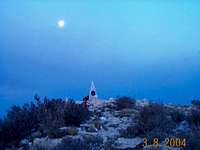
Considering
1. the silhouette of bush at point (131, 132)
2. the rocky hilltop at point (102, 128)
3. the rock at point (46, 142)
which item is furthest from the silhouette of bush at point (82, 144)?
the silhouette of bush at point (131, 132)

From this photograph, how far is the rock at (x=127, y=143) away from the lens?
1434 cm

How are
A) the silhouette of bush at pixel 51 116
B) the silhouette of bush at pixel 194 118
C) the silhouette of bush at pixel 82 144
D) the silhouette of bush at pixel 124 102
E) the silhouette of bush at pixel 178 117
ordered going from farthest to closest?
the silhouette of bush at pixel 124 102 → the silhouette of bush at pixel 178 117 → the silhouette of bush at pixel 194 118 → the silhouette of bush at pixel 51 116 → the silhouette of bush at pixel 82 144

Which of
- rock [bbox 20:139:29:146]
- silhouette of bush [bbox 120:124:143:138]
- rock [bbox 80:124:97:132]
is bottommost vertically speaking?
rock [bbox 20:139:29:146]

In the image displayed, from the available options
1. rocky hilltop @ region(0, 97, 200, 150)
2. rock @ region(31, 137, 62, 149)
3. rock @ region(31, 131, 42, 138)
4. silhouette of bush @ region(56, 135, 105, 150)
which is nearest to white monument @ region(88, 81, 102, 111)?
rocky hilltop @ region(0, 97, 200, 150)

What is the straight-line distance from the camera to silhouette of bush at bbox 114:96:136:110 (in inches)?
934

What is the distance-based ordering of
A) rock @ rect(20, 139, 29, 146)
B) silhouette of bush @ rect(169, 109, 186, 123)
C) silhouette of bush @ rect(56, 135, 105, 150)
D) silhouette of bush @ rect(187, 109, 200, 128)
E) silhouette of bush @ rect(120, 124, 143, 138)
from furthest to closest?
silhouette of bush @ rect(169, 109, 186, 123) → silhouette of bush @ rect(187, 109, 200, 128) → rock @ rect(20, 139, 29, 146) → silhouette of bush @ rect(120, 124, 143, 138) → silhouette of bush @ rect(56, 135, 105, 150)

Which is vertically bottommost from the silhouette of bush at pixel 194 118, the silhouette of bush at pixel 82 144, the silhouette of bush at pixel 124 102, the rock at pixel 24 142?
the silhouette of bush at pixel 82 144

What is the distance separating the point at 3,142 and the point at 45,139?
92.5 inches

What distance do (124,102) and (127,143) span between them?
917cm

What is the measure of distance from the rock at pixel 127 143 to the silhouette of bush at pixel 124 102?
7871 mm

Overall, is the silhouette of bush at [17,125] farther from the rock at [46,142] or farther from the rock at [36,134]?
the rock at [46,142]

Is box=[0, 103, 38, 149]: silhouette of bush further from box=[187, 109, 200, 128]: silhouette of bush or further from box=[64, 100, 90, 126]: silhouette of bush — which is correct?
box=[187, 109, 200, 128]: silhouette of bush

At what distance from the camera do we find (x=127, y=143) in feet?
49.1

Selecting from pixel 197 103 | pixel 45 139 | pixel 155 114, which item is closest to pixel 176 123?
pixel 155 114
